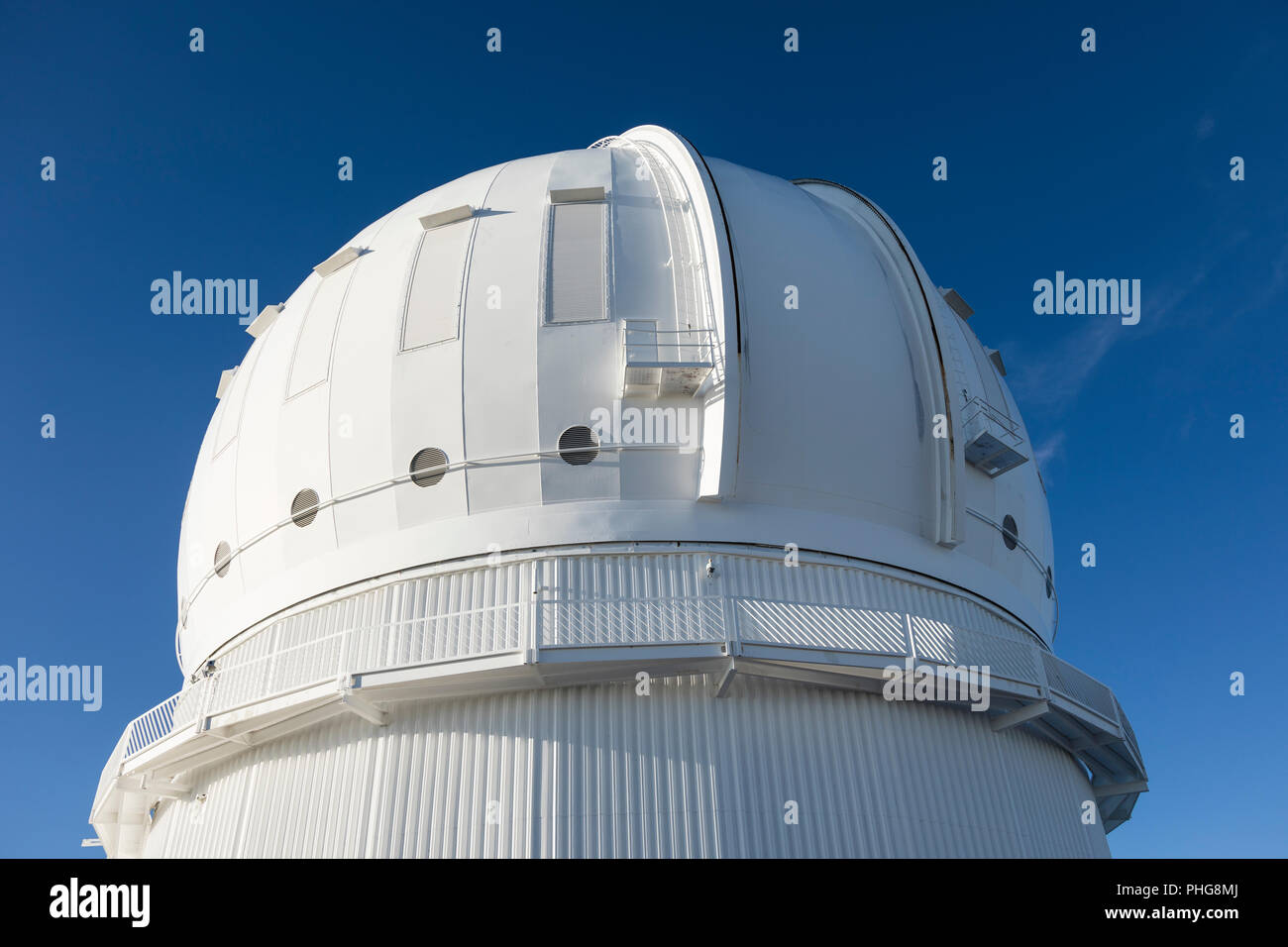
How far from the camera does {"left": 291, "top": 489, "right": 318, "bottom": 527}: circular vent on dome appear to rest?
1580 cm

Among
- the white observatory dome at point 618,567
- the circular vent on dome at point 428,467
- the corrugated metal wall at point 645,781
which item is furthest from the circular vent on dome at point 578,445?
the corrugated metal wall at point 645,781

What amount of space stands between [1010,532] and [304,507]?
1147 centimetres

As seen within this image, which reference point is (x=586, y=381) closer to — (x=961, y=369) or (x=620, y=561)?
(x=620, y=561)

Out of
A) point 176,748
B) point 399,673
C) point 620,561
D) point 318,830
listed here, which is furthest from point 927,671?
point 176,748

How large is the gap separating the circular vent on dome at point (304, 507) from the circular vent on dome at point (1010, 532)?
36.3ft

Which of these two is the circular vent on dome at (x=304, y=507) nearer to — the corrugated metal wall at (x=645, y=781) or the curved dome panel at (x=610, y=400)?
the curved dome panel at (x=610, y=400)

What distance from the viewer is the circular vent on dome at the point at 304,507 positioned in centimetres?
1580

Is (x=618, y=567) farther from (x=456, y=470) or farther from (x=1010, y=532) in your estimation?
(x=1010, y=532)

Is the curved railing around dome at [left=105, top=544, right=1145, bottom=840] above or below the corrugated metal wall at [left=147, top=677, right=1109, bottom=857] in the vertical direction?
above

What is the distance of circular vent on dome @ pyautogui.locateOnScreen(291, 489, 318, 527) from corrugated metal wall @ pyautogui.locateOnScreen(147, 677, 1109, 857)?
3.11 m

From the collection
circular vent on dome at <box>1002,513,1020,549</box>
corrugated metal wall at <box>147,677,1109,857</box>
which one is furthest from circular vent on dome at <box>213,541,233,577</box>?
circular vent on dome at <box>1002,513,1020,549</box>

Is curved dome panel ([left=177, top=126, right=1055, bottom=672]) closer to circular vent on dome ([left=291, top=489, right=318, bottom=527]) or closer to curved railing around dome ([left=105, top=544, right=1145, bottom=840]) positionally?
circular vent on dome ([left=291, top=489, right=318, bottom=527])

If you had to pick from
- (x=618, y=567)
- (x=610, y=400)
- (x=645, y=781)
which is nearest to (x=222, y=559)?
(x=618, y=567)

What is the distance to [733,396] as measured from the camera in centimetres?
1456
